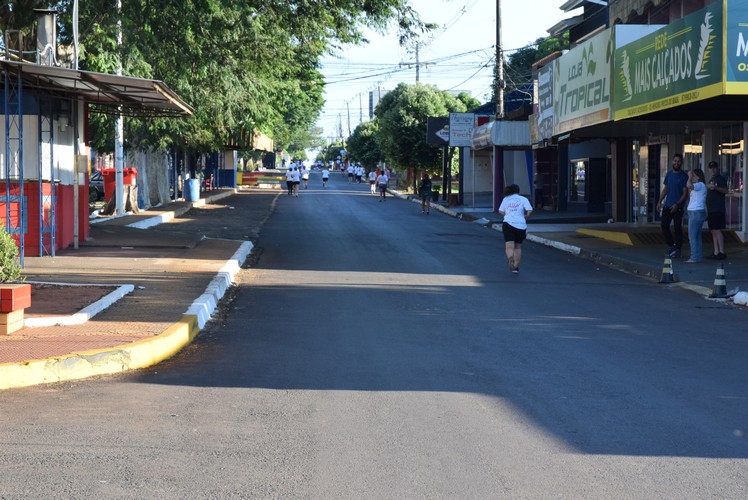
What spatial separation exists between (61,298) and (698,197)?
11.5m

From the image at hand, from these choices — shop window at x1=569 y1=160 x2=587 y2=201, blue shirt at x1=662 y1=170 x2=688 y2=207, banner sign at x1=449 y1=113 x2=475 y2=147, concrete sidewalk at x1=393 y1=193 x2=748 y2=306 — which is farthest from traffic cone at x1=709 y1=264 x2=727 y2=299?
banner sign at x1=449 y1=113 x2=475 y2=147

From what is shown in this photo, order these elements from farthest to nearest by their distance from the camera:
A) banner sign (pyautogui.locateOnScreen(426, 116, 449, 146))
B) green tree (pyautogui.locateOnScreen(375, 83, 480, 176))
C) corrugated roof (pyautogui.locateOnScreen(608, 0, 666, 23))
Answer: green tree (pyautogui.locateOnScreen(375, 83, 480, 176)) < banner sign (pyautogui.locateOnScreen(426, 116, 449, 146)) < corrugated roof (pyautogui.locateOnScreen(608, 0, 666, 23))

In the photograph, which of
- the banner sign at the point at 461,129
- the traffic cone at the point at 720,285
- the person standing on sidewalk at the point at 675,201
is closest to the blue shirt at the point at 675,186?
the person standing on sidewalk at the point at 675,201

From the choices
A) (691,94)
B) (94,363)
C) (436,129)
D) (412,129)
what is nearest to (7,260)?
(94,363)

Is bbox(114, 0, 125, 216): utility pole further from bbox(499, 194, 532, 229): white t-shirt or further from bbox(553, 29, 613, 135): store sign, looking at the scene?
bbox(499, 194, 532, 229): white t-shirt

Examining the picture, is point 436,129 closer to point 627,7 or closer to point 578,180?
point 578,180

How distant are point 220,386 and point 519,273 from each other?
10414 millimetres

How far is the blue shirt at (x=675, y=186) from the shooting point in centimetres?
1959

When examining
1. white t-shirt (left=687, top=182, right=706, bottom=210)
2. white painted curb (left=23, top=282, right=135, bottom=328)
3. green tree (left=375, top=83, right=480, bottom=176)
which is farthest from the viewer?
green tree (left=375, top=83, right=480, bottom=176)

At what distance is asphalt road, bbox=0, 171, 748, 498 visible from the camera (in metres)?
5.66

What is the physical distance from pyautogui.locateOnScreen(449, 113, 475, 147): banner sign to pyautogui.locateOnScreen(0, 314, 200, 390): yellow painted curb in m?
35.5

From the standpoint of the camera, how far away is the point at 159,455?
6109 mm

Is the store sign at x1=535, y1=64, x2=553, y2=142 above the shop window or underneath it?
above

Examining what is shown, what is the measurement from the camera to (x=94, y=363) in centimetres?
866
